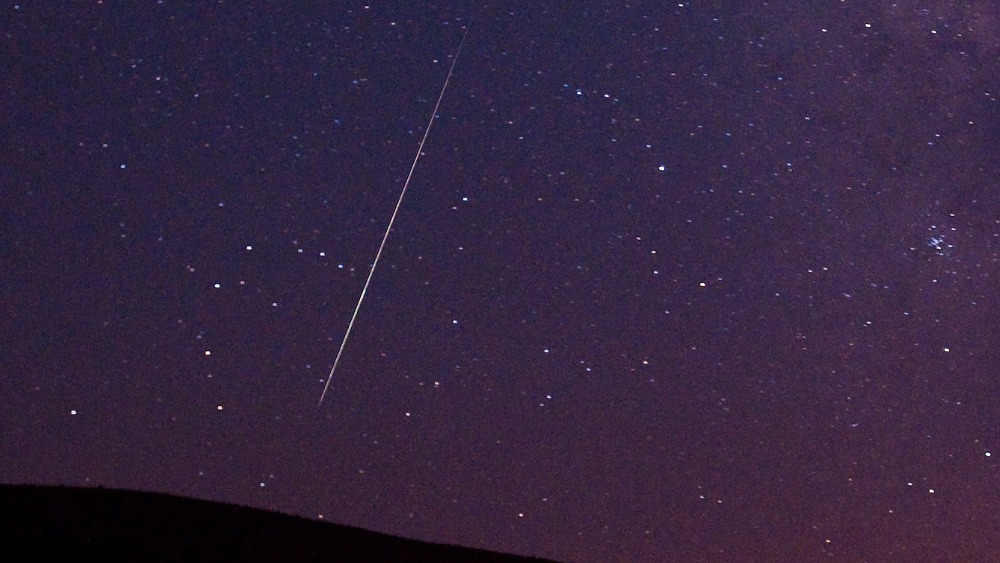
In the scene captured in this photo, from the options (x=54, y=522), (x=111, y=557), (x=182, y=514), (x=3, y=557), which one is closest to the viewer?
(x=3, y=557)

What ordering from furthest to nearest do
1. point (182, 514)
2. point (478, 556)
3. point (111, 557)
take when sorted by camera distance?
point (478, 556) < point (182, 514) < point (111, 557)

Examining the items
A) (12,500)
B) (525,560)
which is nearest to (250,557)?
(12,500)

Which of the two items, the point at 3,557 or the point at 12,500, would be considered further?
the point at 12,500

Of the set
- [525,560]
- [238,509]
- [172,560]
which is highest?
[172,560]

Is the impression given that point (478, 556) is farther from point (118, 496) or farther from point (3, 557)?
point (3, 557)

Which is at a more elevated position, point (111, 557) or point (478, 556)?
point (111, 557)

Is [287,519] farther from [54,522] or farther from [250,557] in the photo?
[54,522]
